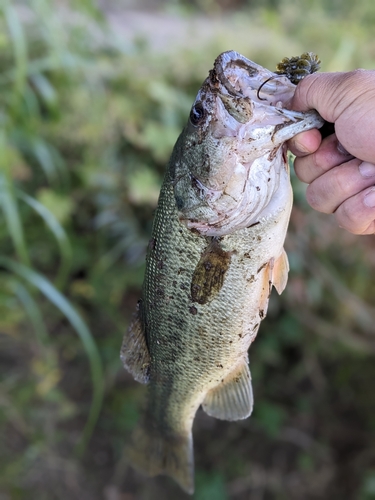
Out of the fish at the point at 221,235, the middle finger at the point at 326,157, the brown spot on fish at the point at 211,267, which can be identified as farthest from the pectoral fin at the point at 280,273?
the middle finger at the point at 326,157

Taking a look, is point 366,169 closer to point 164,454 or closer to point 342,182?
point 342,182

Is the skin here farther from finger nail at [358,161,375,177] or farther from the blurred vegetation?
the blurred vegetation

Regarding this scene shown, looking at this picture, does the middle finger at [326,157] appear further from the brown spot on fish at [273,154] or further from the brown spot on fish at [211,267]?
the brown spot on fish at [211,267]

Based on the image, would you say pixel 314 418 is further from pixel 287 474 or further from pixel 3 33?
pixel 3 33

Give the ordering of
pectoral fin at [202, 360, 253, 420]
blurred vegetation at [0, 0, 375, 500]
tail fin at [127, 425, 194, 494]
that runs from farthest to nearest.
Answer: blurred vegetation at [0, 0, 375, 500] → tail fin at [127, 425, 194, 494] → pectoral fin at [202, 360, 253, 420]

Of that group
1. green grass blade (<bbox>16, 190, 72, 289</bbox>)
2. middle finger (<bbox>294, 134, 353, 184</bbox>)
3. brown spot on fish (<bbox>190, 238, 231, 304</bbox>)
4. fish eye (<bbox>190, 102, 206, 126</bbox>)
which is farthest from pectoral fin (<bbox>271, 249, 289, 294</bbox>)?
green grass blade (<bbox>16, 190, 72, 289</bbox>)

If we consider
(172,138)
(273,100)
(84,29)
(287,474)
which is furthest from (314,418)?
(84,29)
